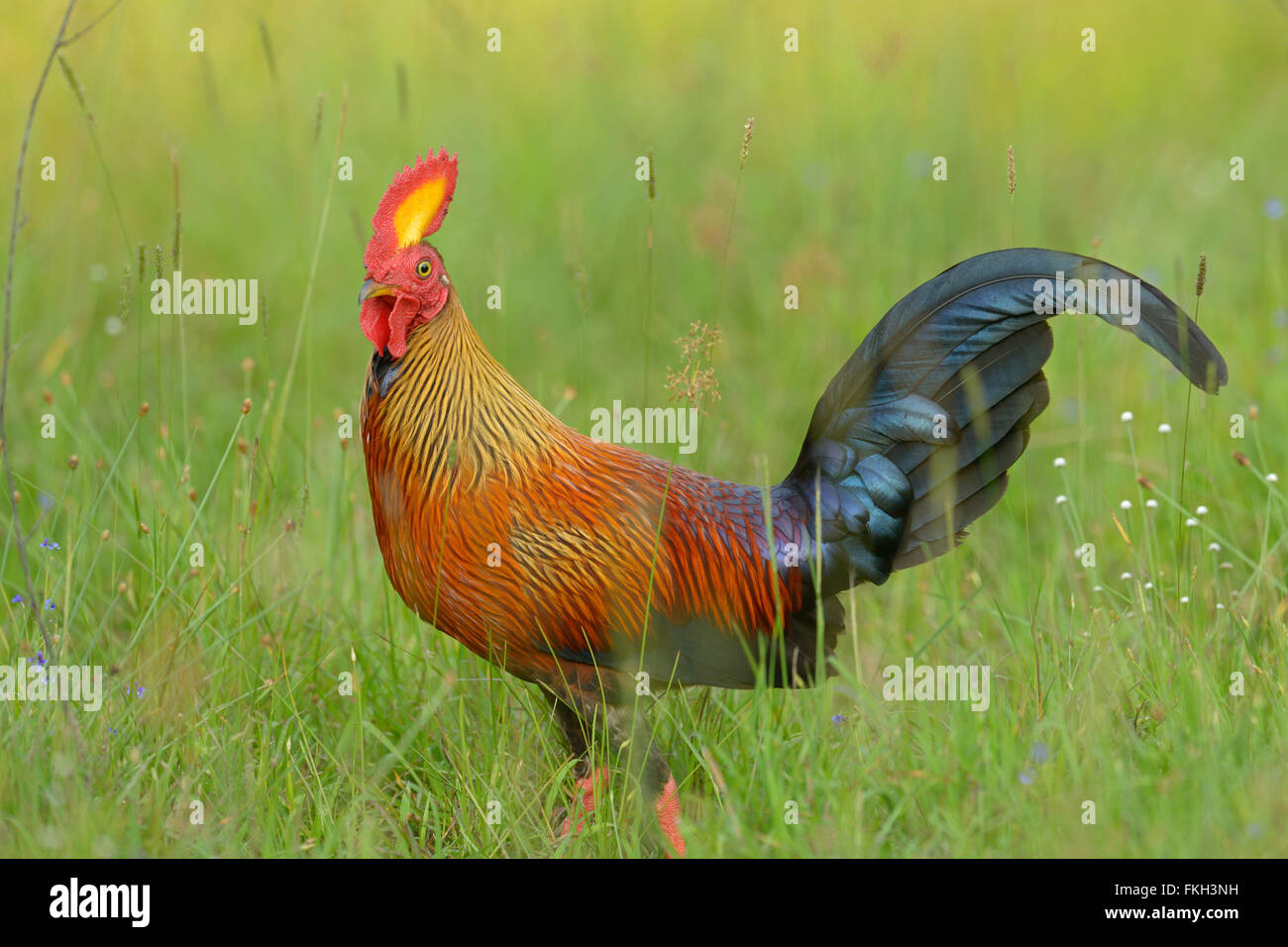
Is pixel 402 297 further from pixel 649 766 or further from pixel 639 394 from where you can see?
pixel 639 394

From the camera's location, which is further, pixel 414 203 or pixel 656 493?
pixel 656 493

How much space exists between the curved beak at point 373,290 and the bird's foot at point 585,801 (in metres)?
1.62

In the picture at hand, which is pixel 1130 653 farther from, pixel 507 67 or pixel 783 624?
pixel 507 67

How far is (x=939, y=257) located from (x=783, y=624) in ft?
13.3

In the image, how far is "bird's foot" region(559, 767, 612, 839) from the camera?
379cm

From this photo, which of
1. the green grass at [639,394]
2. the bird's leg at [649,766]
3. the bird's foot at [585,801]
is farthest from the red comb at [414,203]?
the bird's foot at [585,801]

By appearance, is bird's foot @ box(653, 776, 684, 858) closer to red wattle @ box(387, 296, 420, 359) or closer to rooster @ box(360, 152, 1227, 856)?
rooster @ box(360, 152, 1227, 856)

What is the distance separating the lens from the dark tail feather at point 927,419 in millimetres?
3975

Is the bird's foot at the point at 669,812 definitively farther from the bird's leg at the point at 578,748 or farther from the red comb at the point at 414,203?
the red comb at the point at 414,203

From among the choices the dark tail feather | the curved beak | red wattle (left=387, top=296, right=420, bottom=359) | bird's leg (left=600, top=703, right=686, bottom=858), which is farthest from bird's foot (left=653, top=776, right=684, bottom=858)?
the curved beak

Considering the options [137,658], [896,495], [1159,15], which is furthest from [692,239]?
[1159,15]

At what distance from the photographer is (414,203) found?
378cm

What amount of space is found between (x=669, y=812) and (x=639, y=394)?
3517 mm

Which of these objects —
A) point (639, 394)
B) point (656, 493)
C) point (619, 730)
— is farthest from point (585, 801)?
point (639, 394)
